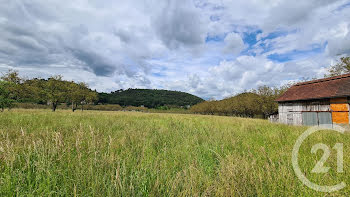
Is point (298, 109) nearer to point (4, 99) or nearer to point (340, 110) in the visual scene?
point (340, 110)

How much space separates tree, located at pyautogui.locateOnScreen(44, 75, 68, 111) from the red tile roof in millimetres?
40813

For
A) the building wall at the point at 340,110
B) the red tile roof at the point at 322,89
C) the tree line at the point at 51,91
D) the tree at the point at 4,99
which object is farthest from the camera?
the tree line at the point at 51,91

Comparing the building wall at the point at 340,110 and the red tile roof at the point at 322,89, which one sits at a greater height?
the red tile roof at the point at 322,89

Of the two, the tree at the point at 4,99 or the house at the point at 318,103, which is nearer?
the tree at the point at 4,99

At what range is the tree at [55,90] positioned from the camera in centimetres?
2967

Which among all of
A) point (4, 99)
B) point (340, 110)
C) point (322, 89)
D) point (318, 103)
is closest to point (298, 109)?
point (318, 103)

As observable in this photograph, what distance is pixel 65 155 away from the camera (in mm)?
2420

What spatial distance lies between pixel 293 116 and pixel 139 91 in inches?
5530

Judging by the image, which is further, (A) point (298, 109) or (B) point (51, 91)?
(B) point (51, 91)

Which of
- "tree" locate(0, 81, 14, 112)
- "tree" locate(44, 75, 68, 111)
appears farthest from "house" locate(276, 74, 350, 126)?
"tree" locate(44, 75, 68, 111)

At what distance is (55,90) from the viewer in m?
31.2

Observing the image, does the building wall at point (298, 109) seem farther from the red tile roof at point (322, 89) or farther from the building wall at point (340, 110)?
the red tile roof at point (322, 89)

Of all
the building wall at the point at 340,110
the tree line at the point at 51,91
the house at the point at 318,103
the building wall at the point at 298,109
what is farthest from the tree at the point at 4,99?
the building wall at the point at 340,110

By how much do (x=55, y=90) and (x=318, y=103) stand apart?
44.8m
